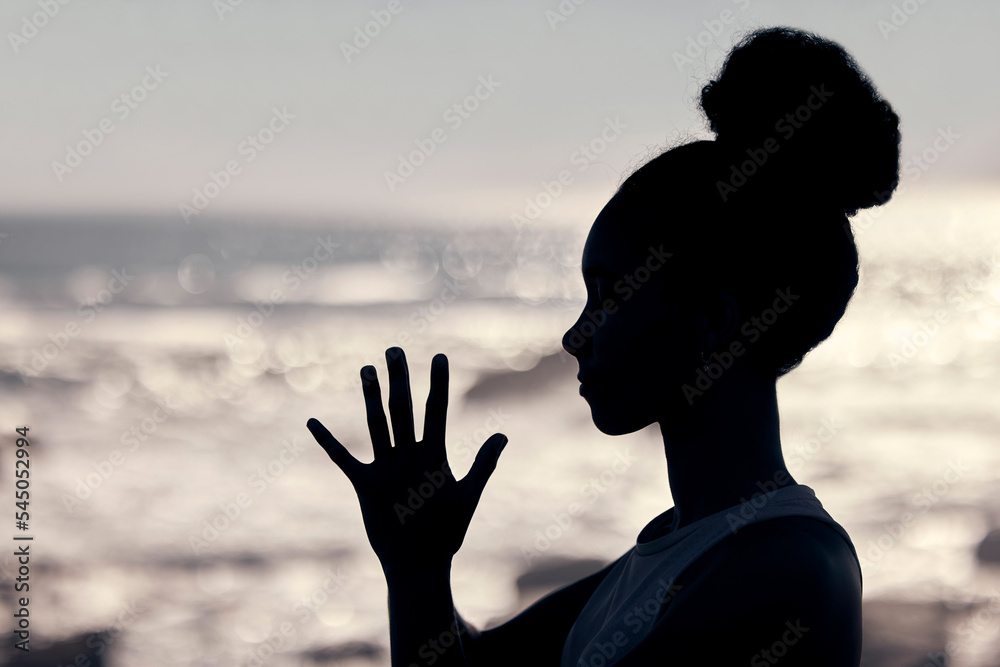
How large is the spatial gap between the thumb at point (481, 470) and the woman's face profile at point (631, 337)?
18 centimetres

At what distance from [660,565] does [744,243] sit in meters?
0.55

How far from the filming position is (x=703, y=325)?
5.14ft

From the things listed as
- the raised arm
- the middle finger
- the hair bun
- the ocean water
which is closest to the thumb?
the raised arm

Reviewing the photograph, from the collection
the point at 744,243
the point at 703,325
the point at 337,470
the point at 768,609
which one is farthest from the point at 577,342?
the point at 337,470

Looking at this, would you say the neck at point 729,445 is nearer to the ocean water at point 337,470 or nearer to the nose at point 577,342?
the nose at point 577,342

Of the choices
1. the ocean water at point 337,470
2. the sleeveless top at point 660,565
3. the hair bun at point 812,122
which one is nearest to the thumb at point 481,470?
the sleeveless top at point 660,565

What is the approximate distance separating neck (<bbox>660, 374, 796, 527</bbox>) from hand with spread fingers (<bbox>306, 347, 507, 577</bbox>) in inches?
14.7

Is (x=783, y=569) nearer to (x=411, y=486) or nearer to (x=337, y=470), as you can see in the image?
(x=411, y=486)

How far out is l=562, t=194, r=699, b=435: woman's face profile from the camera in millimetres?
1574

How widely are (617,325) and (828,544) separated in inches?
18.9

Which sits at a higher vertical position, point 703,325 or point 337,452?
point 703,325

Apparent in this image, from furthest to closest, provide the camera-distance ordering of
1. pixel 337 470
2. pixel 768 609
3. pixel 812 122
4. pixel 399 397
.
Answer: pixel 337 470, pixel 812 122, pixel 399 397, pixel 768 609

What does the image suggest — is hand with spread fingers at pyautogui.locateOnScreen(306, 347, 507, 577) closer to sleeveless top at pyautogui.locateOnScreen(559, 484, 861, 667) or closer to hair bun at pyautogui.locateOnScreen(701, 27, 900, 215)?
sleeveless top at pyautogui.locateOnScreen(559, 484, 861, 667)

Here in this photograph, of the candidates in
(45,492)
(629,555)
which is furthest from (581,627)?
(45,492)
